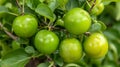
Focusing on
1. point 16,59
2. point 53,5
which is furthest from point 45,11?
point 16,59

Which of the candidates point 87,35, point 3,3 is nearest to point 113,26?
point 3,3

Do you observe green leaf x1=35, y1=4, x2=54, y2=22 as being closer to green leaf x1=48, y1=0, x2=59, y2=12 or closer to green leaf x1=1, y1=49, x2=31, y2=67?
green leaf x1=48, y1=0, x2=59, y2=12

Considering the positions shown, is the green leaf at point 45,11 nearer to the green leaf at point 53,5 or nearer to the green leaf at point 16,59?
the green leaf at point 53,5

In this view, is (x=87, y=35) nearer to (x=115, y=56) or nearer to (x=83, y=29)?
(x=83, y=29)

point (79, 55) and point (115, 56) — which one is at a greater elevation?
point (79, 55)

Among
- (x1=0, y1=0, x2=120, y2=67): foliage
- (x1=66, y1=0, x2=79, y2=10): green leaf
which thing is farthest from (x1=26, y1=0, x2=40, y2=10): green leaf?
(x1=66, y1=0, x2=79, y2=10): green leaf
